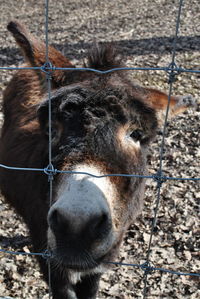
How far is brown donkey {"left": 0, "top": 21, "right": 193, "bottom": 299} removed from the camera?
1808 millimetres

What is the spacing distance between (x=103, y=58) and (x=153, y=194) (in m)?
2.27

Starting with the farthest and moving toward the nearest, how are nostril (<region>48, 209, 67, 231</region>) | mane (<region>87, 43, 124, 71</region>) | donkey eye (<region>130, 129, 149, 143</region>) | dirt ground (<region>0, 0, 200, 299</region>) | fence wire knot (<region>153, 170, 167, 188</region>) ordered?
dirt ground (<region>0, 0, 200, 299</region>)
mane (<region>87, 43, 124, 71</region>)
donkey eye (<region>130, 129, 149, 143</region>)
fence wire knot (<region>153, 170, 167, 188</region>)
nostril (<region>48, 209, 67, 231</region>)

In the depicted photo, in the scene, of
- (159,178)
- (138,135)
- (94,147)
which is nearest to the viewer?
(159,178)

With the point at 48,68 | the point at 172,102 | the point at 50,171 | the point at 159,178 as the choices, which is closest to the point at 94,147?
the point at 50,171

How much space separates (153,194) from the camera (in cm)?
452

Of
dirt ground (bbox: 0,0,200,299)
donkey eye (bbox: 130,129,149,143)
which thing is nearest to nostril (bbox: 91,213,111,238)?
donkey eye (bbox: 130,129,149,143)

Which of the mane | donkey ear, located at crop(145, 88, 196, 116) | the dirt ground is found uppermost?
the mane

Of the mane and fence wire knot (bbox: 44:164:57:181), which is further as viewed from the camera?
the mane

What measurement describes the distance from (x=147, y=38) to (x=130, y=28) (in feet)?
4.26

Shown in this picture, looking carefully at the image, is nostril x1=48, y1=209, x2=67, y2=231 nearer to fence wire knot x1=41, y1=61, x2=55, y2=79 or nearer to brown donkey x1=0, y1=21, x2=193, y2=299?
brown donkey x1=0, y1=21, x2=193, y2=299

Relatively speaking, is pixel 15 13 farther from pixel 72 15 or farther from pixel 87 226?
pixel 87 226

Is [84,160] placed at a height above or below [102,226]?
above

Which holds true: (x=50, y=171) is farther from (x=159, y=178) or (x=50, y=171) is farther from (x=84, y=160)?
(x=159, y=178)

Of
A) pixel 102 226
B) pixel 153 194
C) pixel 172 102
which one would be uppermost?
pixel 172 102
